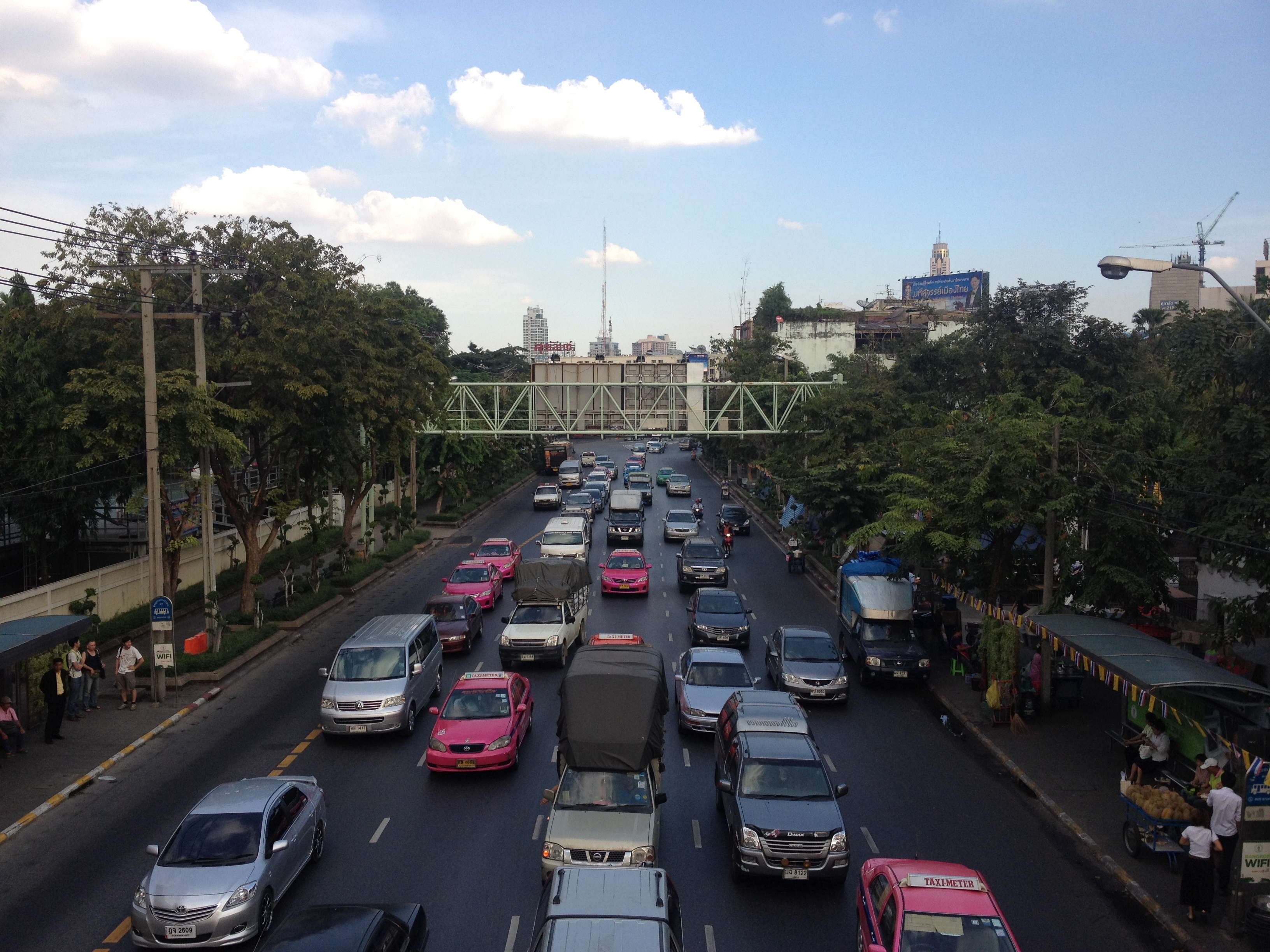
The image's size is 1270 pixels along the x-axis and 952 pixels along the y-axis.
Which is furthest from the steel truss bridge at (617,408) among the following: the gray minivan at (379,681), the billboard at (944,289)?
the billboard at (944,289)

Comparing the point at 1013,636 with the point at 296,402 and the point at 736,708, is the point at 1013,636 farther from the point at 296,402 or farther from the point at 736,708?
the point at 296,402

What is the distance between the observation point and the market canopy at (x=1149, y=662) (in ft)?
49.6

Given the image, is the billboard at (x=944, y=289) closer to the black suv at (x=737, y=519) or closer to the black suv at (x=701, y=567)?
the black suv at (x=737, y=519)

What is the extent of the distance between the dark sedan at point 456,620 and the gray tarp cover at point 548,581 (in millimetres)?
1367

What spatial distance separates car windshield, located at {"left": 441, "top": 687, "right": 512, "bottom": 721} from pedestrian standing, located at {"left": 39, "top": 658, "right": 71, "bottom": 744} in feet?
25.6

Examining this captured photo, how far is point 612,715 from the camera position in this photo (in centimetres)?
1462

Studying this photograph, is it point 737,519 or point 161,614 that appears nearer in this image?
point 161,614

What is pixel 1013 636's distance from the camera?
20844mm

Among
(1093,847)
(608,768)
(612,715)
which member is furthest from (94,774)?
(1093,847)

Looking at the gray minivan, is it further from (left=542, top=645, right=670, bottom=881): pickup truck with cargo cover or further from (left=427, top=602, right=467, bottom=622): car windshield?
(left=427, top=602, right=467, bottom=622): car windshield

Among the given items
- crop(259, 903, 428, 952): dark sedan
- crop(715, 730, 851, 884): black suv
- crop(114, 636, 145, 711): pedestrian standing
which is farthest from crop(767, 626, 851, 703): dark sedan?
crop(114, 636, 145, 711): pedestrian standing

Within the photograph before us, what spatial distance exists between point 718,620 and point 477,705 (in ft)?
33.4

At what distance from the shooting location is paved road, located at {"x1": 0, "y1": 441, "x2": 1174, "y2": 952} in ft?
39.7

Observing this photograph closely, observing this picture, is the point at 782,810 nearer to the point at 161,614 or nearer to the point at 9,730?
the point at 9,730
